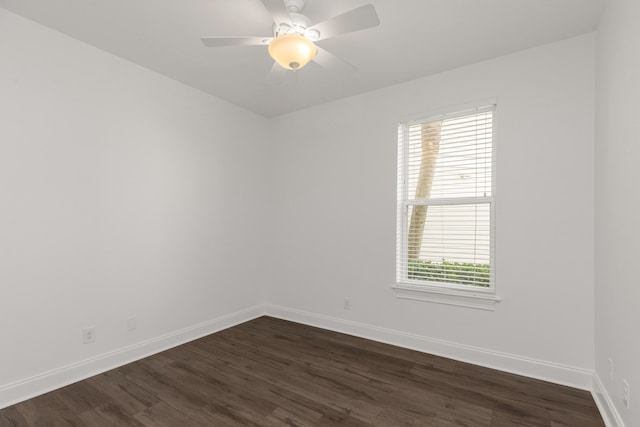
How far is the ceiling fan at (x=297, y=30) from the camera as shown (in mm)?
1744

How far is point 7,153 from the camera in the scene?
88.7 inches

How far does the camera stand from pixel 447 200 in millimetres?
3115

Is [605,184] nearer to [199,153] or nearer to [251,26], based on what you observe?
→ [251,26]

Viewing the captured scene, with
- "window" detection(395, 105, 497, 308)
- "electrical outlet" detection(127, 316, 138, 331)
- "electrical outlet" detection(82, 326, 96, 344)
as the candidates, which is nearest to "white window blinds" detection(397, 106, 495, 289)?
"window" detection(395, 105, 497, 308)

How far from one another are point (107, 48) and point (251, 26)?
134 cm

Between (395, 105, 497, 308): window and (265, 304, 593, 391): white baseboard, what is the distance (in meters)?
0.42

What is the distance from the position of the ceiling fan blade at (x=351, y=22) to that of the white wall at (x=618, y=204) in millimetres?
1297

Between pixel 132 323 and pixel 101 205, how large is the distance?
1107 millimetres

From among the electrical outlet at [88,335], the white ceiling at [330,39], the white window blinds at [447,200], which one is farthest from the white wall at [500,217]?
the electrical outlet at [88,335]

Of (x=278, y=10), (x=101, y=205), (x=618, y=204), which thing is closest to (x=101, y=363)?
(x=101, y=205)

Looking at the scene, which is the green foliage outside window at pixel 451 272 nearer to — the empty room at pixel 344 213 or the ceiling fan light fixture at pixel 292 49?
the empty room at pixel 344 213

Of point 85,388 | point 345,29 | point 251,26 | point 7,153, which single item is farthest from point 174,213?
point 345,29

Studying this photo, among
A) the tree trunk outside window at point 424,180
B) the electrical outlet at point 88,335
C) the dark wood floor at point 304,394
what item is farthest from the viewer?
the tree trunk outside window at point 424,180

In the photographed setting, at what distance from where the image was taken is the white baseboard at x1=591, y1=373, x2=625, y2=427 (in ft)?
6.23
